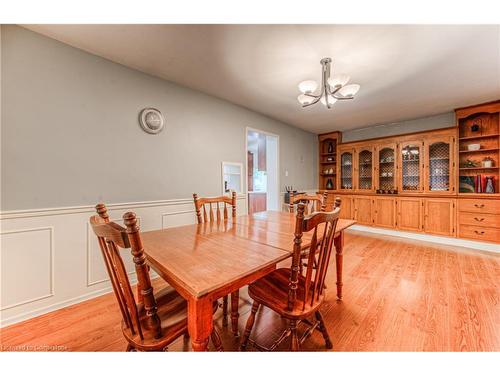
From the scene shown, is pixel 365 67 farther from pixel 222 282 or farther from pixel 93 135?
pixel 93 135

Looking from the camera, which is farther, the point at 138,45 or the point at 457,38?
the point at 138,45

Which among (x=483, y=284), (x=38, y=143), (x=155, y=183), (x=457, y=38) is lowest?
(x=483, y=284)

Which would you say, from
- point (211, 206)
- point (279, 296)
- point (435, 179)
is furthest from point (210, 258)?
point (435, 179)

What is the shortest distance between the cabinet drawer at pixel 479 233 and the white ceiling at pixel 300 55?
→ 1914mm

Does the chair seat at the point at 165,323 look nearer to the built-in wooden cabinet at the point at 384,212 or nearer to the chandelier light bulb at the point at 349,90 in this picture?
the chandelier light bulb at the point at 349,90

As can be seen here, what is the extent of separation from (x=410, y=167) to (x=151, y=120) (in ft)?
14.8

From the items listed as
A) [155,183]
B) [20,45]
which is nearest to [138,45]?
[20,45]

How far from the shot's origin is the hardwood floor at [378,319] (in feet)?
4.37

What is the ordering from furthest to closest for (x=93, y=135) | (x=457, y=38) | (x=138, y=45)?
(x=93, y=135)
(x=138, y=45)
(x=457, y=38)

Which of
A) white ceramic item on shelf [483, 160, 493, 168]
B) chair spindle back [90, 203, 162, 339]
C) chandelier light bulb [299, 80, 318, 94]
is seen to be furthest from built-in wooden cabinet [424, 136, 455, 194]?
chair spindle back [90, 203, 162, 339]

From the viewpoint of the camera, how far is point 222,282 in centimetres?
77

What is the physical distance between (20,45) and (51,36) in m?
0.23

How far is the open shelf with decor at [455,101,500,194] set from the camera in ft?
10.3
